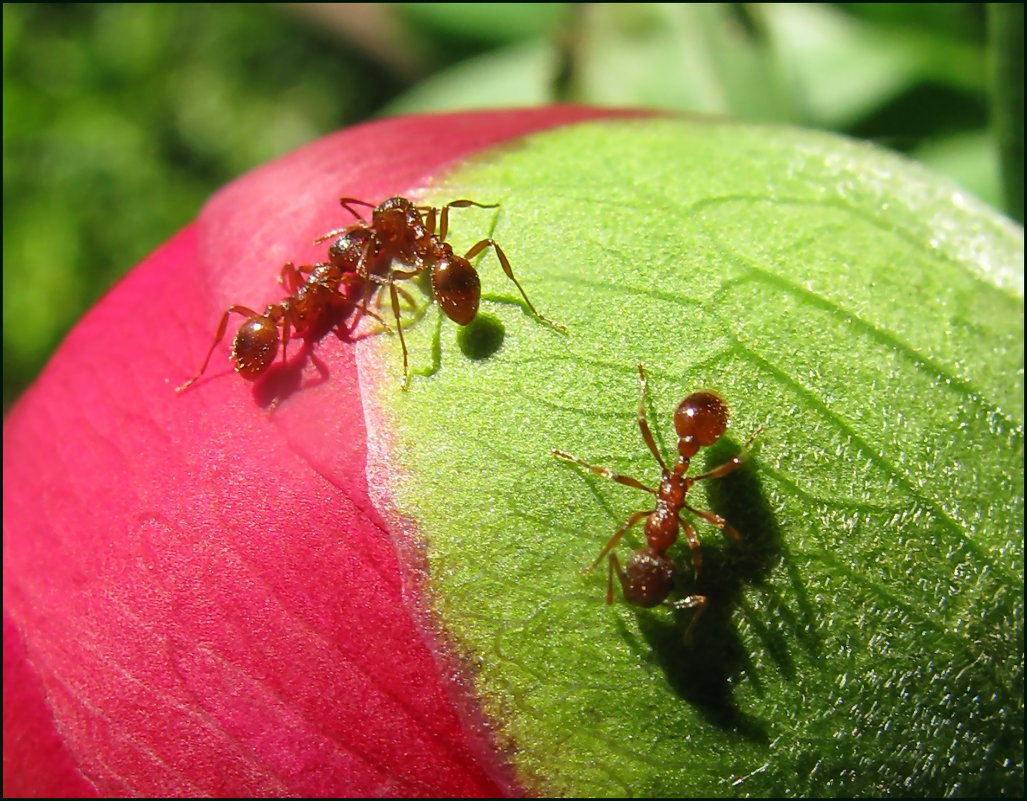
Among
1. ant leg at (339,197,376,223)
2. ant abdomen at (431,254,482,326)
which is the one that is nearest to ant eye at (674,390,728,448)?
ant abdomen at (431,254,482,326)

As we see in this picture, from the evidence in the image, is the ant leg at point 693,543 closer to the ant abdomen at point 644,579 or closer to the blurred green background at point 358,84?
the ant abdomen at point 644,579

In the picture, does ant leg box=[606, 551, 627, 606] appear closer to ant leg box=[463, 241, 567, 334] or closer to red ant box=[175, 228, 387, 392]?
ant leg box=[463, 241, 567, 334]

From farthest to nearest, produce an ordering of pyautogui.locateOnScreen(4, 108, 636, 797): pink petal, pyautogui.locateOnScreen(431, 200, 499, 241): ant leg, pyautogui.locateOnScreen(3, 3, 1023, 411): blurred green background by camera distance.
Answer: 1. pyautogui.locateOnScreen(3, 3, 1023, 411): blurred green background
2. pyautogui.locateOnScreen(431, 200, 499, 241): ant leg
3. pyautogui.locateOnScreen(4, 108, 636, 797): pink petal

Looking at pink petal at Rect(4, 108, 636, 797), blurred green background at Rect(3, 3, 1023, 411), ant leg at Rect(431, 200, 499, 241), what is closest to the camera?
pink petal at Rect(4, 108, 636, 797)

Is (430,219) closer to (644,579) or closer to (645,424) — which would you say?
(645,424)

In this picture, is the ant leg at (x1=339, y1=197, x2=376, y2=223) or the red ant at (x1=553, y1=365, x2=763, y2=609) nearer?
the red ant at (x1=553, y1=365, x2=763, y2=609)

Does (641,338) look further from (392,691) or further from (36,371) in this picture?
(36,371)

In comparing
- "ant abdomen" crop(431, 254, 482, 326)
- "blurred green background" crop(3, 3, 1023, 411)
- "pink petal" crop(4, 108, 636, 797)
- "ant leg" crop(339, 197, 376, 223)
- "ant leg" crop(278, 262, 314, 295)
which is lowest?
"pink petal" crop(4, 108, 636, 797)

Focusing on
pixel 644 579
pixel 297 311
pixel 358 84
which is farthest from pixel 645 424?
pixel 358 84
